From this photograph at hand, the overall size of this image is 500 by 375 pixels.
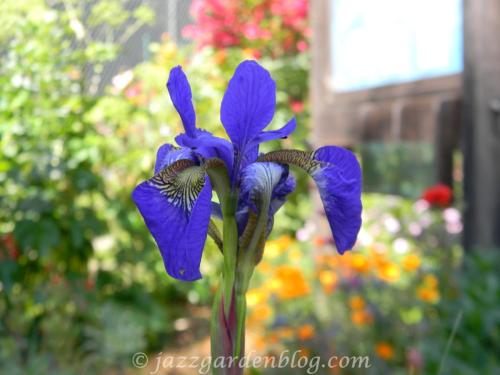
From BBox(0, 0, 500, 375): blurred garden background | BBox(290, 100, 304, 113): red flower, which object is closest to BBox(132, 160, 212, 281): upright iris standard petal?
BBox(0, 0, 500, 375): blurred garden background

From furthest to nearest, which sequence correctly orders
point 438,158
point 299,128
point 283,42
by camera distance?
point 283,42
point 299,128
point 438,158

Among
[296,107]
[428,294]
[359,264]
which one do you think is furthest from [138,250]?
[296,107]

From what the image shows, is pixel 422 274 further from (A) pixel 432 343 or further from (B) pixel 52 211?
(B) pixel 52 211

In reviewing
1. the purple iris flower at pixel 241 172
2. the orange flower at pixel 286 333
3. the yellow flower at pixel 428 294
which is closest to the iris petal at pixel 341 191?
the purple iris flower at pixel 241 172

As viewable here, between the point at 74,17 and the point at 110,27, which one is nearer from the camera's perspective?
the point at 74,17

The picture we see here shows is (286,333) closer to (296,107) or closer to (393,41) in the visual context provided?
(393,41)

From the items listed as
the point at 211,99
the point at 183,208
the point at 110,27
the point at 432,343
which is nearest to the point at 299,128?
the point at 211,99
